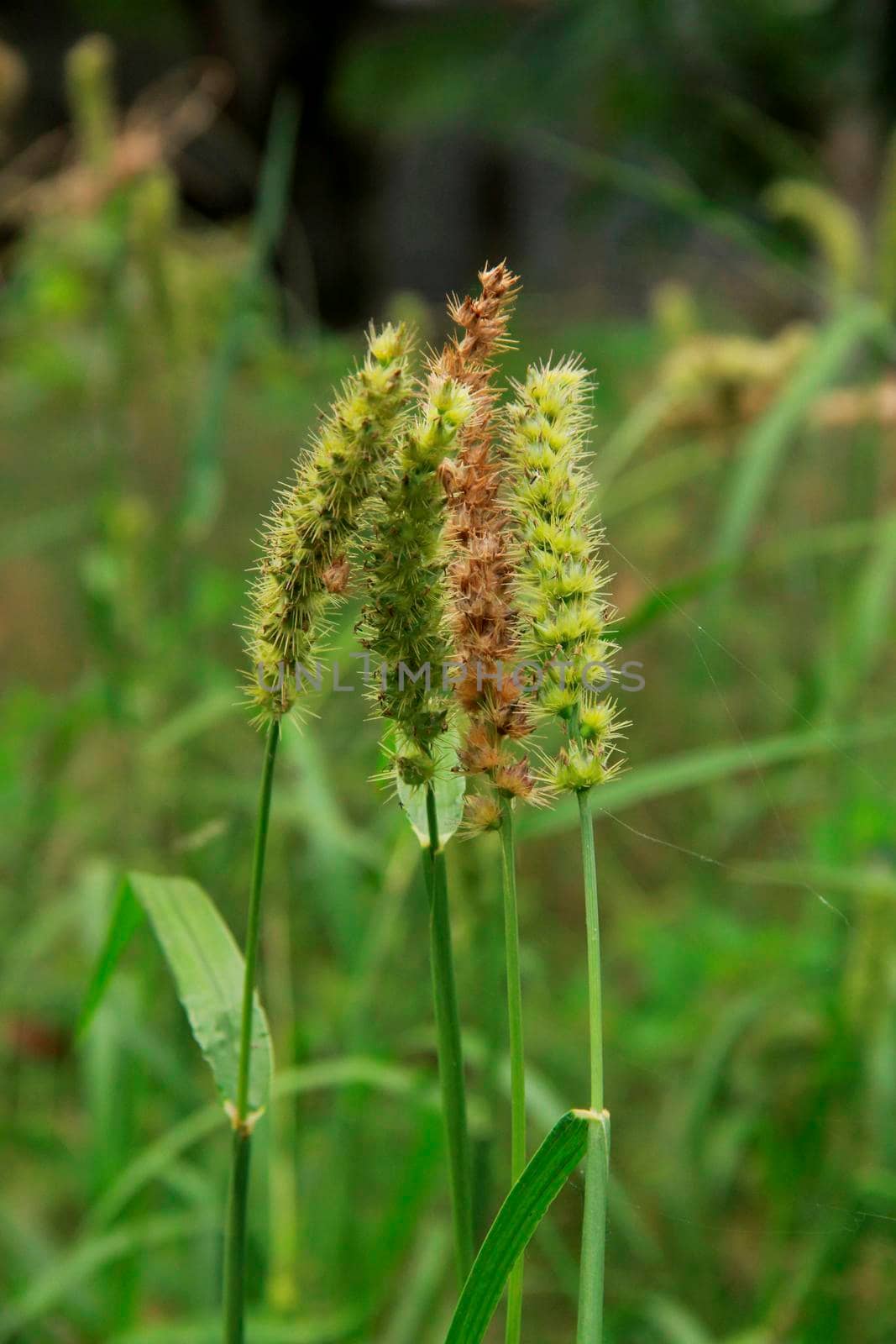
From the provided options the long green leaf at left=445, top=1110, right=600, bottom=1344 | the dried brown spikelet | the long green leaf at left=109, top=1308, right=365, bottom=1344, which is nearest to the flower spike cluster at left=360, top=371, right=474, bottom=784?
the dried brown spikelet

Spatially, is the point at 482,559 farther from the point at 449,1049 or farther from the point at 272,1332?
the point at 272,1332

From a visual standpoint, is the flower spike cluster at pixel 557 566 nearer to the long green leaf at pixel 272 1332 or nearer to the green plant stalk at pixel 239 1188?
the green plant stalk at pixel 239 1188

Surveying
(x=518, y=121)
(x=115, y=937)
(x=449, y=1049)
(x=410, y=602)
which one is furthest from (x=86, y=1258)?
(x=518, y=121)

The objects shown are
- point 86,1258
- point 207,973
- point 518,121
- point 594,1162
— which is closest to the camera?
point 594,1162

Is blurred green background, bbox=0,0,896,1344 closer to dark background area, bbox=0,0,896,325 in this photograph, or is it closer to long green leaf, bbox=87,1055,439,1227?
long green leaf, bbox=87,1055,439,1227

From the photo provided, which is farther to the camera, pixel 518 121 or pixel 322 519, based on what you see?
pixel 518 121

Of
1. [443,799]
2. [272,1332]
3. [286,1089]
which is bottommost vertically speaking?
[272,1332]
